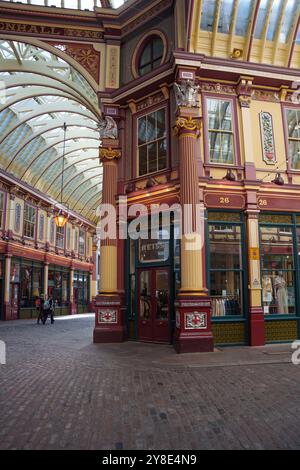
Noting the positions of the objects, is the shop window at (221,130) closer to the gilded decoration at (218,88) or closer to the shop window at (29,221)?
the gilded decoration at (218,88)

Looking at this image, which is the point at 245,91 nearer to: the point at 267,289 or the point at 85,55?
the point at 85,55

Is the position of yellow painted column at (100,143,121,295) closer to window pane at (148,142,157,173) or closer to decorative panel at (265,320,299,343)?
window pane at (148,142,157,173)

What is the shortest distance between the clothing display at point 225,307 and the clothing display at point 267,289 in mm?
978

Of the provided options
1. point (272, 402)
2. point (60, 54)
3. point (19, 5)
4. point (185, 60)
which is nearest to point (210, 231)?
point (185, 60)

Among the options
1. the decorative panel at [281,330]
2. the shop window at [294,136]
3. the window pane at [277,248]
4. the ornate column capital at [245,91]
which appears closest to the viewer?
the decorative panel at [281,330]

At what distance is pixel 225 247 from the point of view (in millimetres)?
11039

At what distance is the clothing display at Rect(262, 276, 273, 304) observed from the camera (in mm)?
11102

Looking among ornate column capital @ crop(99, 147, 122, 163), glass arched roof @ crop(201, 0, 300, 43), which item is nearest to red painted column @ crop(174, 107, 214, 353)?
ornate column capital @ crop(99, 147, 122, 163)

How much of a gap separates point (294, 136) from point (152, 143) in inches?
190

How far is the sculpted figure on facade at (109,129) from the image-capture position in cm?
1280

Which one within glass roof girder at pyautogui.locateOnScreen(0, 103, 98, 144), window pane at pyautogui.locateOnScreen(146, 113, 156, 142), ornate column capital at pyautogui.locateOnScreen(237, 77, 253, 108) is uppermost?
glass roof girder at pyautogui.locateOnScreen(0, 103, 98, 144)

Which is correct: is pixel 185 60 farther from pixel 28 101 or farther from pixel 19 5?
pixel 28 101

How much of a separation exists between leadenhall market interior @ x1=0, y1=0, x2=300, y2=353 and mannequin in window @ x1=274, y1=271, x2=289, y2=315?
0.10 ft

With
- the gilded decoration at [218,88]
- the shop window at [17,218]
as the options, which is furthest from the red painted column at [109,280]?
the shop window at [17,218]
